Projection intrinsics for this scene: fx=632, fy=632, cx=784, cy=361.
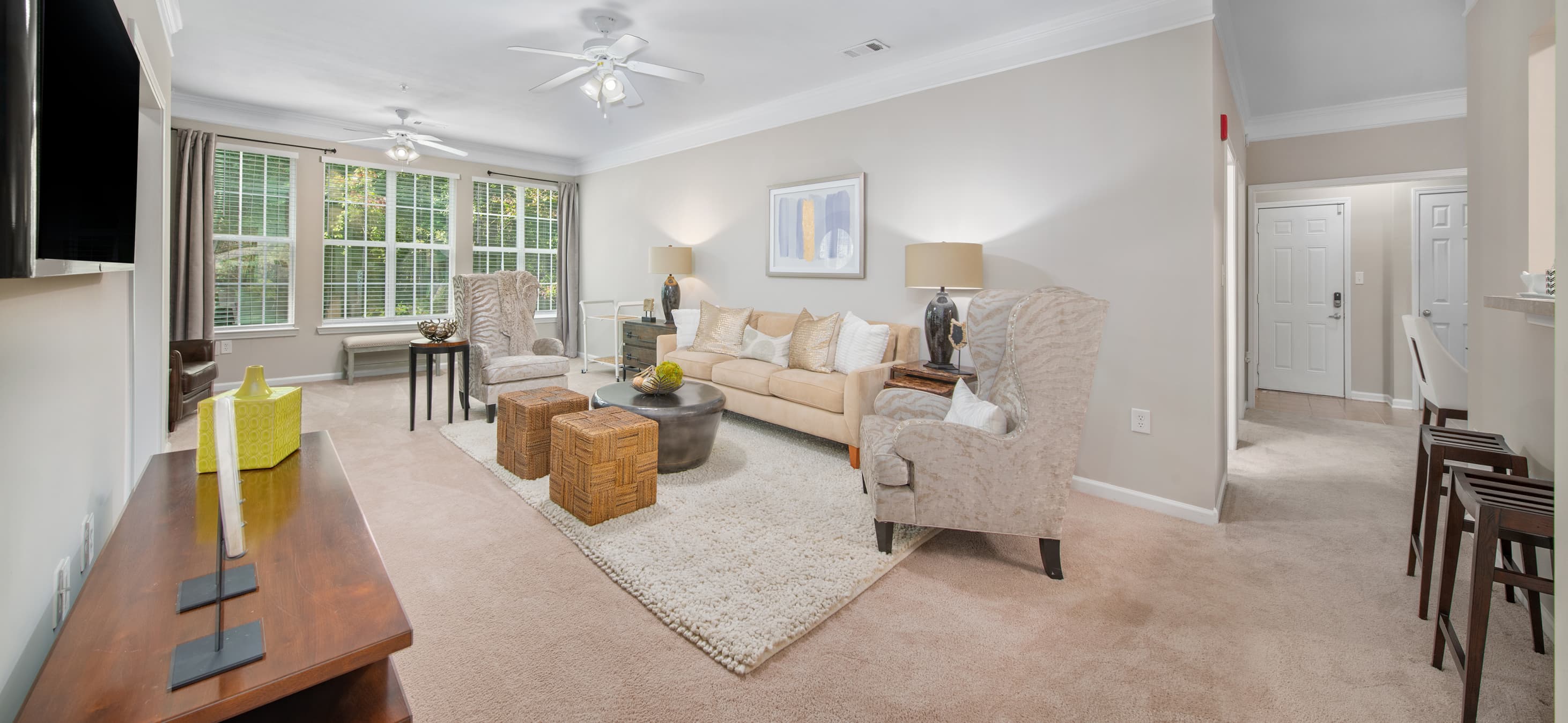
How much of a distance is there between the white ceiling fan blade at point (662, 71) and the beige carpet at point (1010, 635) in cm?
239

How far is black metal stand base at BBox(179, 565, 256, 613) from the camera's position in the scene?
3.38ft

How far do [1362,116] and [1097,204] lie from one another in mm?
3569

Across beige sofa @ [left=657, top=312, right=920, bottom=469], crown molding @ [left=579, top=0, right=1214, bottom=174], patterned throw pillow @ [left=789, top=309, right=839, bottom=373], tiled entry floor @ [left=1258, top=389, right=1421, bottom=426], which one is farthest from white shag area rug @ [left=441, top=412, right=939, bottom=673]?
tiled entry floor @ [left=1258, top=389, right=1421, bottom=426]

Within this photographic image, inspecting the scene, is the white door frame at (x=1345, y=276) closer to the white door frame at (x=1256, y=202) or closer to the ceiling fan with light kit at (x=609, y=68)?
the white door frame at (x=1256, y=202)

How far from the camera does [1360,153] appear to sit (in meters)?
5.00

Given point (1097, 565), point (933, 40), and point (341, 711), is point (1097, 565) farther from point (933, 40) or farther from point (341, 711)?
point (933, 40)

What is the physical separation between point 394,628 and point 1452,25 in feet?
18.2

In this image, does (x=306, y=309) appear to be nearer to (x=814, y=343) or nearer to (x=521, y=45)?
(x=521, y=45)

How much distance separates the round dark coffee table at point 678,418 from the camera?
10.7 ft

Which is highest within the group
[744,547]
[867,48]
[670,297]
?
[867,48]

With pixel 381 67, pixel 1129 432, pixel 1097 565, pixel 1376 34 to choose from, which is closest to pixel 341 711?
pixel 1097 565

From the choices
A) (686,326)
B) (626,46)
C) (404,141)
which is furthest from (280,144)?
(626,46)

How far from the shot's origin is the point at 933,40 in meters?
3.64

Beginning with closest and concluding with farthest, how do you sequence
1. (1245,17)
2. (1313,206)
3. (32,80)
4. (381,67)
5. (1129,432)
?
(32,80), (1129,432), (1245,17), (381,67), (1313,206)
